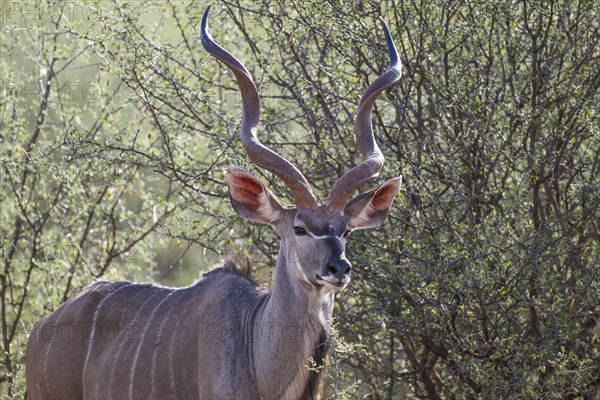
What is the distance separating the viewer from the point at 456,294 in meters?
3.91

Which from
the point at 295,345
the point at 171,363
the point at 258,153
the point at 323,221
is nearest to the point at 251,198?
the point at 258,153

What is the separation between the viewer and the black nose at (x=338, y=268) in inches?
119

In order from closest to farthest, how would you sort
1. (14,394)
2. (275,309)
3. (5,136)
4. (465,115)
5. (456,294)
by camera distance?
1. (275,309)
2. (456,294)
3. (465,115)
4. (14,394)
5. (5,136)

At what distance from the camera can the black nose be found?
119 inches

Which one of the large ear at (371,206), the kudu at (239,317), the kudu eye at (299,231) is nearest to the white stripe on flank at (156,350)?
the kudu at (239,317)

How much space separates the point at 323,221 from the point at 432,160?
3.00 feet

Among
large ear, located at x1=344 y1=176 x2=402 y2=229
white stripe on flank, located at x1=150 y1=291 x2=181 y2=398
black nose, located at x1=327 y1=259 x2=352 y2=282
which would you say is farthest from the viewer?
white stripe on flank, located at x1=150 y1=291 x2=181 y2=398

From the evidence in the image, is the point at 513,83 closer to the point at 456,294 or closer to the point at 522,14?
the point at 522,14

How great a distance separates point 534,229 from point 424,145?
1.91 ft

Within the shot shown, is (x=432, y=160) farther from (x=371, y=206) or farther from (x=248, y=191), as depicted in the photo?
(x=248, y=191)

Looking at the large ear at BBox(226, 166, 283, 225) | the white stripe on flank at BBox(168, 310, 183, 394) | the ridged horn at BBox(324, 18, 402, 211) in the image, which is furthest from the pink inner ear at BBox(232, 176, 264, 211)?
the white stripe on flank at BBox(168, 310, 183, 394)

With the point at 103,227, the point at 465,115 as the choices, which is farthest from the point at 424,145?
the point at 103,227

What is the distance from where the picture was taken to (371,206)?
3.54 meters

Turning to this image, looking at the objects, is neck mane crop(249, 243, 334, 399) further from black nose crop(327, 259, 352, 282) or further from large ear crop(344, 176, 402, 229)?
large ear crop(344, 176, 402, 229)
